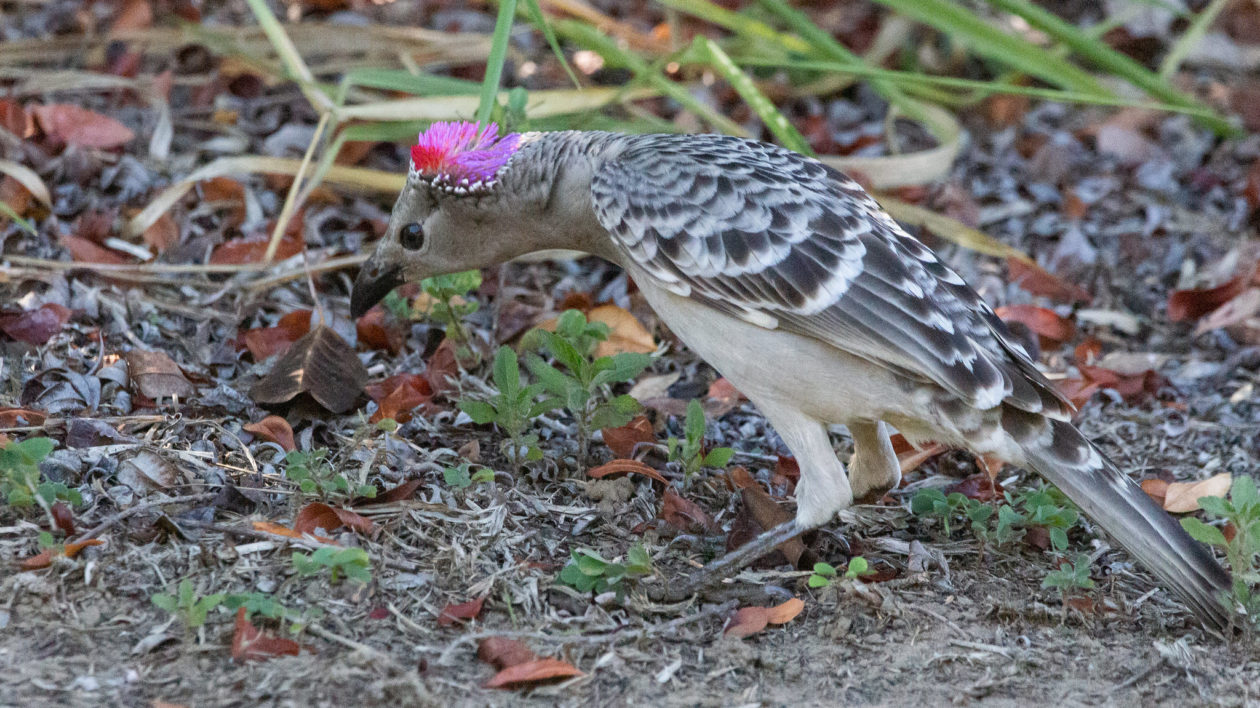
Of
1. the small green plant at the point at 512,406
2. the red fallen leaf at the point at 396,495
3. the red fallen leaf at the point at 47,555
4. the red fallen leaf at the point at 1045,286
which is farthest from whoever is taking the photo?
the red fallen leaf at the point at 1045,286

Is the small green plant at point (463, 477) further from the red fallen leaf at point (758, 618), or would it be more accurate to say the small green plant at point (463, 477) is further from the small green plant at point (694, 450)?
the red fallen leaf at point (758, 618)

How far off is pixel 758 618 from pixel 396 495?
130 cm

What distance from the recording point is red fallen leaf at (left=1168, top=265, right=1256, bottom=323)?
6422mm

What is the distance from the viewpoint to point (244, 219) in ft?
21.3

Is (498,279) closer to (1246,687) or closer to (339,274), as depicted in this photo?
(339,274)

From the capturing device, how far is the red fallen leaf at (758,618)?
407cm

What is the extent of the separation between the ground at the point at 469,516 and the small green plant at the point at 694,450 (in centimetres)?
20

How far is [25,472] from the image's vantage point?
3943mm

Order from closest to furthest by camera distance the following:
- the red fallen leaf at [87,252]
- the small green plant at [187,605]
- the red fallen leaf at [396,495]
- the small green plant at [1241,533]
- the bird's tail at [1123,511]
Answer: the small green plant at [187,605] → the small green plant at [1241,533] → the bird's tail at [1123,511] → the red fallen leaf at [396,495] → the red fallen leaf at [87,252]

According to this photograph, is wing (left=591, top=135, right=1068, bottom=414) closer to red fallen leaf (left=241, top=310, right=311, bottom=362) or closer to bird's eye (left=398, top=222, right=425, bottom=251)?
bird's eye (left=398, top=222, right=425, bottom=251)

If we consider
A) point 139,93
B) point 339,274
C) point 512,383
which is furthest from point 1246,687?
point 139,93

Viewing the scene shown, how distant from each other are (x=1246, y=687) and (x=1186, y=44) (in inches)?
190

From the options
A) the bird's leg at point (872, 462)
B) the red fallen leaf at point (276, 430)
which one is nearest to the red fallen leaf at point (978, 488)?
the bird's leg at point (872, 462)

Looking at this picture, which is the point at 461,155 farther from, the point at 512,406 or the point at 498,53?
the point at 512,406
